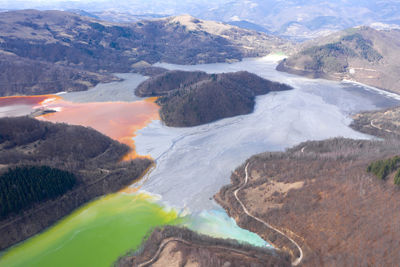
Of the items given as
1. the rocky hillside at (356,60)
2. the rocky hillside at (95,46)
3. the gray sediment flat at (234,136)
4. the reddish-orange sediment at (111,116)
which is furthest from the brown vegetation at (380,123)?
the rocky hillside at (95,46)

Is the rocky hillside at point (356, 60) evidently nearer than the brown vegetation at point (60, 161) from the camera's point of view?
No

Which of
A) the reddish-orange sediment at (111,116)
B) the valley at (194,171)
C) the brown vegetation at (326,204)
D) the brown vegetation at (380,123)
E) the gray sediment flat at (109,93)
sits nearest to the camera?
the brown vegetation at (326,204)

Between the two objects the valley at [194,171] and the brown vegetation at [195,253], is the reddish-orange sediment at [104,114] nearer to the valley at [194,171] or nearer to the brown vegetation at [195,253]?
the valley at [194,171]

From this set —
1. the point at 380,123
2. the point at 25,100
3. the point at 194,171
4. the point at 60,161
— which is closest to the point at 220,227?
the point at 194,171

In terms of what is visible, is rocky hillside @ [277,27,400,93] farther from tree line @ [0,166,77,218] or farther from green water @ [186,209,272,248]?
tree line @ [0,166,77,218]

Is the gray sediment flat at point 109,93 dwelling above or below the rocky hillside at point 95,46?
below

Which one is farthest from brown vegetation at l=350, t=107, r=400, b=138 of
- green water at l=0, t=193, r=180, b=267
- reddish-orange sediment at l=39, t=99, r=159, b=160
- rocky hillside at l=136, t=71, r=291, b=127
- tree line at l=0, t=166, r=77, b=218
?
tree line at l=0, t=166, r=77, b=218

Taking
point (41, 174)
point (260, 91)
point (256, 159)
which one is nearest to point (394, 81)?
point (260, 91)
